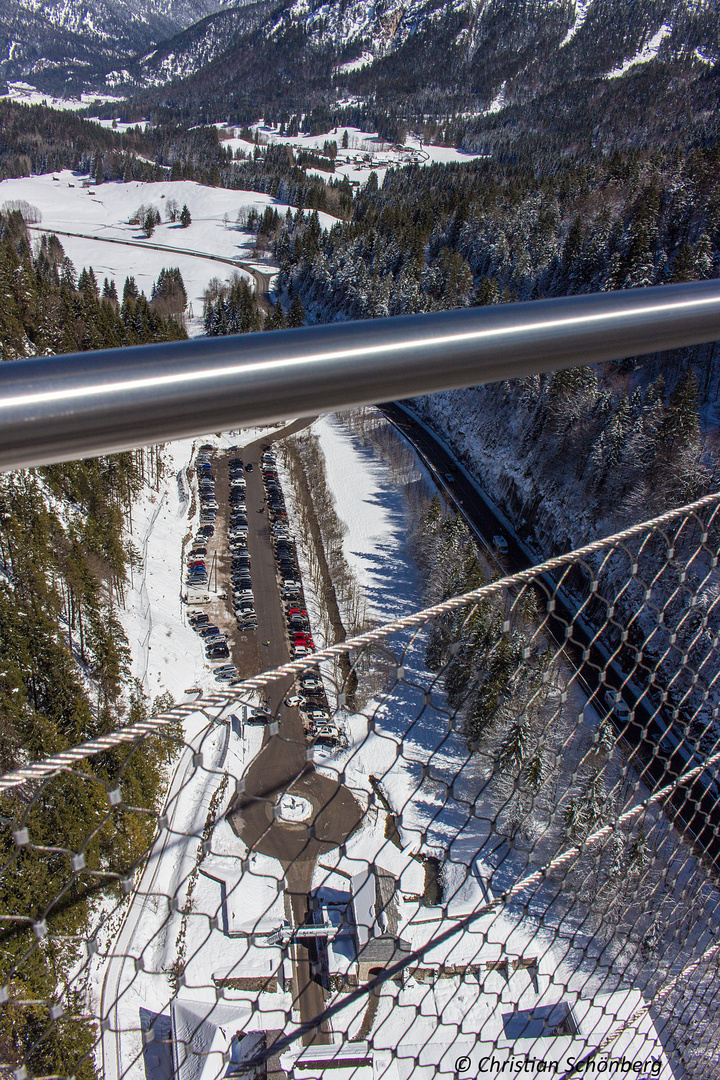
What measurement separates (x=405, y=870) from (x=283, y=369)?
1999mm

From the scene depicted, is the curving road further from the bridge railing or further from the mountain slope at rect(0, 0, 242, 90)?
the mountain slope at rect(0, 0, 242, 90)

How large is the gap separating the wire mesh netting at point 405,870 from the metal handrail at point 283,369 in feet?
0.65

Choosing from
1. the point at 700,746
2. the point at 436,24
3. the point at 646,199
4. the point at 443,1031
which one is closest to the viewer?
the point at 700,746

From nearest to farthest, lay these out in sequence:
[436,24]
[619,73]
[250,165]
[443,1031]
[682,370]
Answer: [443,1031], [682,370], [250,165], [619,73], [436,24]

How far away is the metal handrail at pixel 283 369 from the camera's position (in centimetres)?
28

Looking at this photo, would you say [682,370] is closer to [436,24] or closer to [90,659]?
[90,659]

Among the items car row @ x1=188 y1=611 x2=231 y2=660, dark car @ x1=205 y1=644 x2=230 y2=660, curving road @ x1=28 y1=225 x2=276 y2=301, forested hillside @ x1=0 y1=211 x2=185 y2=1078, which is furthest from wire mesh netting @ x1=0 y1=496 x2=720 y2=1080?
curving road @ x1=28 y1=225 x2=276 y2=301

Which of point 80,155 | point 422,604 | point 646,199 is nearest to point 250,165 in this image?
point 80,155

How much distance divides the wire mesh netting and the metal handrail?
0.65 ft

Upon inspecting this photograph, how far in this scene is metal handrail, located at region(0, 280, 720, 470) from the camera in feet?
0.93

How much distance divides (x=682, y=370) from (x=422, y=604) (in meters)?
7.40

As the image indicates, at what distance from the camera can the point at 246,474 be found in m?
12.5

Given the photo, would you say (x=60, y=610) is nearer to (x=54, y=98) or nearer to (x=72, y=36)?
(x=54, y=98)

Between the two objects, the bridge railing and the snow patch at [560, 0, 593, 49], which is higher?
the snow patch at [560, 0, 593, 49]
